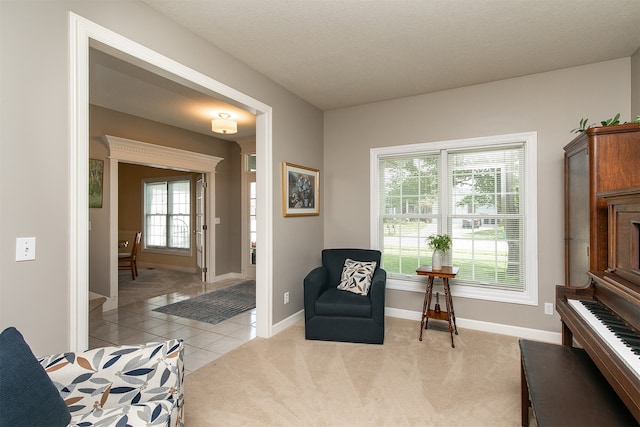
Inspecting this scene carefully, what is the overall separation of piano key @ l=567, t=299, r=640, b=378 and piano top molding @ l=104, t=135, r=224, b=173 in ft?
17.0

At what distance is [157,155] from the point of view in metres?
4.94

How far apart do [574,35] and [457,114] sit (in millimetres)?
1193

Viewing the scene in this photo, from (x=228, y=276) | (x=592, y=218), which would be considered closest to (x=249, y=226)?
(x=228, y=276)

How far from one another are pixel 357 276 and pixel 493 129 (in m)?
2.12

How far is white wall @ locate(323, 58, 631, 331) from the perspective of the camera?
303 cm

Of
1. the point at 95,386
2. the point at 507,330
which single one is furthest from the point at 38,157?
the point at 507,330

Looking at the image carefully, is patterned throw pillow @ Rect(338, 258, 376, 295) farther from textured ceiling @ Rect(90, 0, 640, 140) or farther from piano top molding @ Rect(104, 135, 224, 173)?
piano top molding @ Rect(104, 135, 224, 173)

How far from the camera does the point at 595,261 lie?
6.62ft

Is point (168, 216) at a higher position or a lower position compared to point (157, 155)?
lower

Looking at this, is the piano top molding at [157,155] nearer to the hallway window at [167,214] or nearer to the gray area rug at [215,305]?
the hallway window at [167,214]

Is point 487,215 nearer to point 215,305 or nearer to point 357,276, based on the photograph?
point 357,276

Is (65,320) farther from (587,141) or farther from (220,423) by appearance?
(587,141)

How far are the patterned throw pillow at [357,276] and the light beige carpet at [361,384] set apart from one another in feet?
1.87

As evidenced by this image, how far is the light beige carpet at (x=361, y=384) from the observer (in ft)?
6.55
